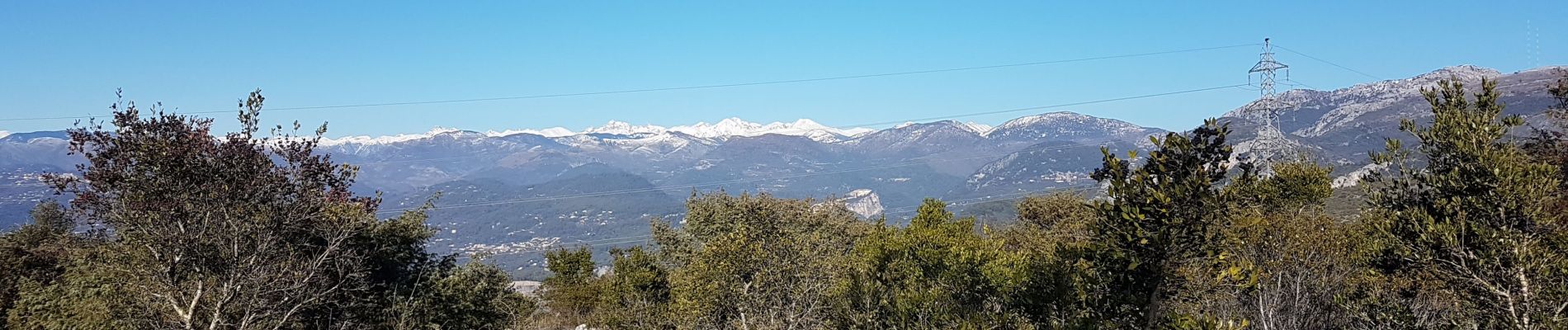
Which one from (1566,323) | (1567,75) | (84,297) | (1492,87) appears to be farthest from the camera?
(1567,75)

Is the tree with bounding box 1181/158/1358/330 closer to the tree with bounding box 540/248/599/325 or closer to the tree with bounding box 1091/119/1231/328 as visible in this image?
the tree with bounding box 1091/119/1231/328

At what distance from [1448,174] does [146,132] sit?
30618 millimetres

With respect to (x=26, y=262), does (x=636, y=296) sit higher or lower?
lower

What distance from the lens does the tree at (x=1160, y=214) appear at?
43.6 feet

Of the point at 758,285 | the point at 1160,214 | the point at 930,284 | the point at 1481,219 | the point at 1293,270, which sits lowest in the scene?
the point at 758,285

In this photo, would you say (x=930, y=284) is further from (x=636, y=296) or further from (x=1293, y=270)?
(x=636, y=296)

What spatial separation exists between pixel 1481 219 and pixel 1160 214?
7128mm

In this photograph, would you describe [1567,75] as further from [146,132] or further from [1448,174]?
[146,132]

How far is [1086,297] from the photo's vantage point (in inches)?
595

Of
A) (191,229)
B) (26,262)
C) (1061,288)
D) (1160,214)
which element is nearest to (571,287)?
(26,262)

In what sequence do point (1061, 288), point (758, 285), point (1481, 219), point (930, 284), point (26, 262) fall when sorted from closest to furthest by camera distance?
point (1481, 219)
point (1061, 288)
point (930, 284)
point (758, 285)
point (26, 262)

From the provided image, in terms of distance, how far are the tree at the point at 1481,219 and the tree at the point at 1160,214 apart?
16.8ft

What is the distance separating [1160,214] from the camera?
13.6 m

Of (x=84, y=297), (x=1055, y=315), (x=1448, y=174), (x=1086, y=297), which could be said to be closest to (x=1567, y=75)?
(x=1448, y=174)
